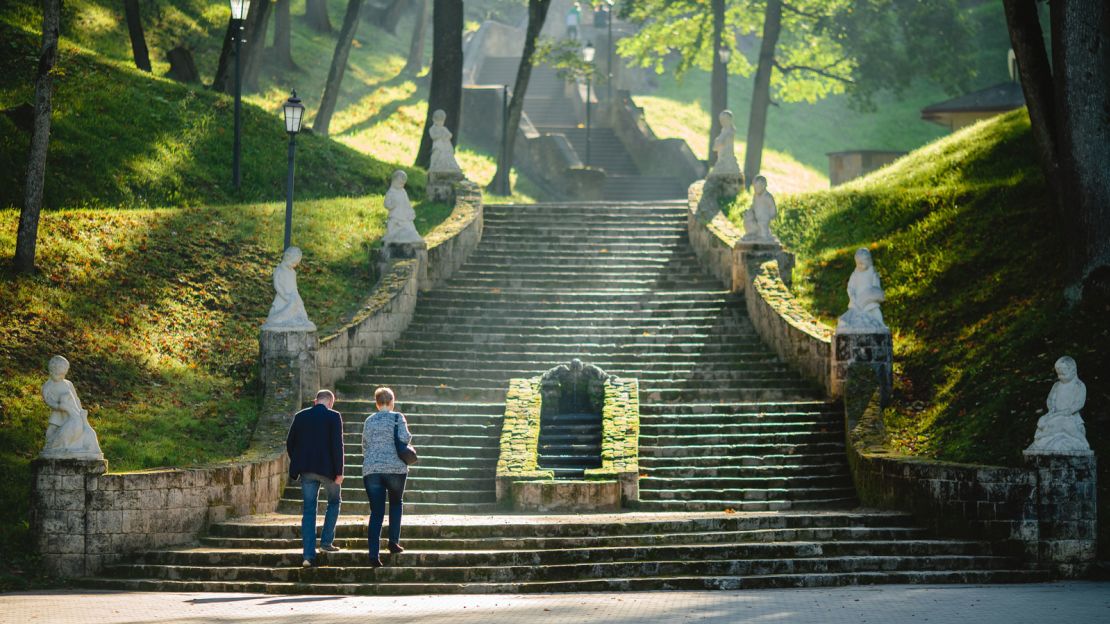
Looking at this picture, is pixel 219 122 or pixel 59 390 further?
pixel 219 122

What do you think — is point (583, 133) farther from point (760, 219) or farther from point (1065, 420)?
point (1065, 420)

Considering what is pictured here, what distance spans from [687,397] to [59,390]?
9.00 meters

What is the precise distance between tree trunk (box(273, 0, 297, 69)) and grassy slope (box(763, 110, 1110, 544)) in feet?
60.6

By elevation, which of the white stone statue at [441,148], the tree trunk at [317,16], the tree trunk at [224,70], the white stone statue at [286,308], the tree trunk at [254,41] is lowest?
the white stone statue at [286,308]

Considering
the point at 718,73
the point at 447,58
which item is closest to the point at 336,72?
the point at 447,58

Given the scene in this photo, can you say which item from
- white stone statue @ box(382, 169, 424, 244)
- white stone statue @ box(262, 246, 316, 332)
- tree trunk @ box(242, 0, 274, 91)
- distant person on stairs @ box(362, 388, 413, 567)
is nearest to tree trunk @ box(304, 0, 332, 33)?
tree trunk @ box(242, 0, 274, 91)

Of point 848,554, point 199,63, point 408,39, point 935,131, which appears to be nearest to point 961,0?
point 935,131

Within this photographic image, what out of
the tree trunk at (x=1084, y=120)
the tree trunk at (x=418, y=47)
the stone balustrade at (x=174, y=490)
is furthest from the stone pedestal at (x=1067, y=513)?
the tree trunk at (x=418, y=47)

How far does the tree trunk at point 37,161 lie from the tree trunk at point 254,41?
13394 mm

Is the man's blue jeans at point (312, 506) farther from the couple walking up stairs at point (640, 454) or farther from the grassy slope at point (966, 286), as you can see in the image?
the grassy slope at point (966, 286)

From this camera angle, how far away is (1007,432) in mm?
16875

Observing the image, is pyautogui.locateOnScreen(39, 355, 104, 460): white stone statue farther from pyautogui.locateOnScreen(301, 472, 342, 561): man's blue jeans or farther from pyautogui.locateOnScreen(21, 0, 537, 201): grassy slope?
pyautogui.locateOnScreen(21, 0, 537, 201): grassy slope

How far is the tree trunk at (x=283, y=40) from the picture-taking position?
42000mm

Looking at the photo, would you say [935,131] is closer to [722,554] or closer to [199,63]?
[199,63]
